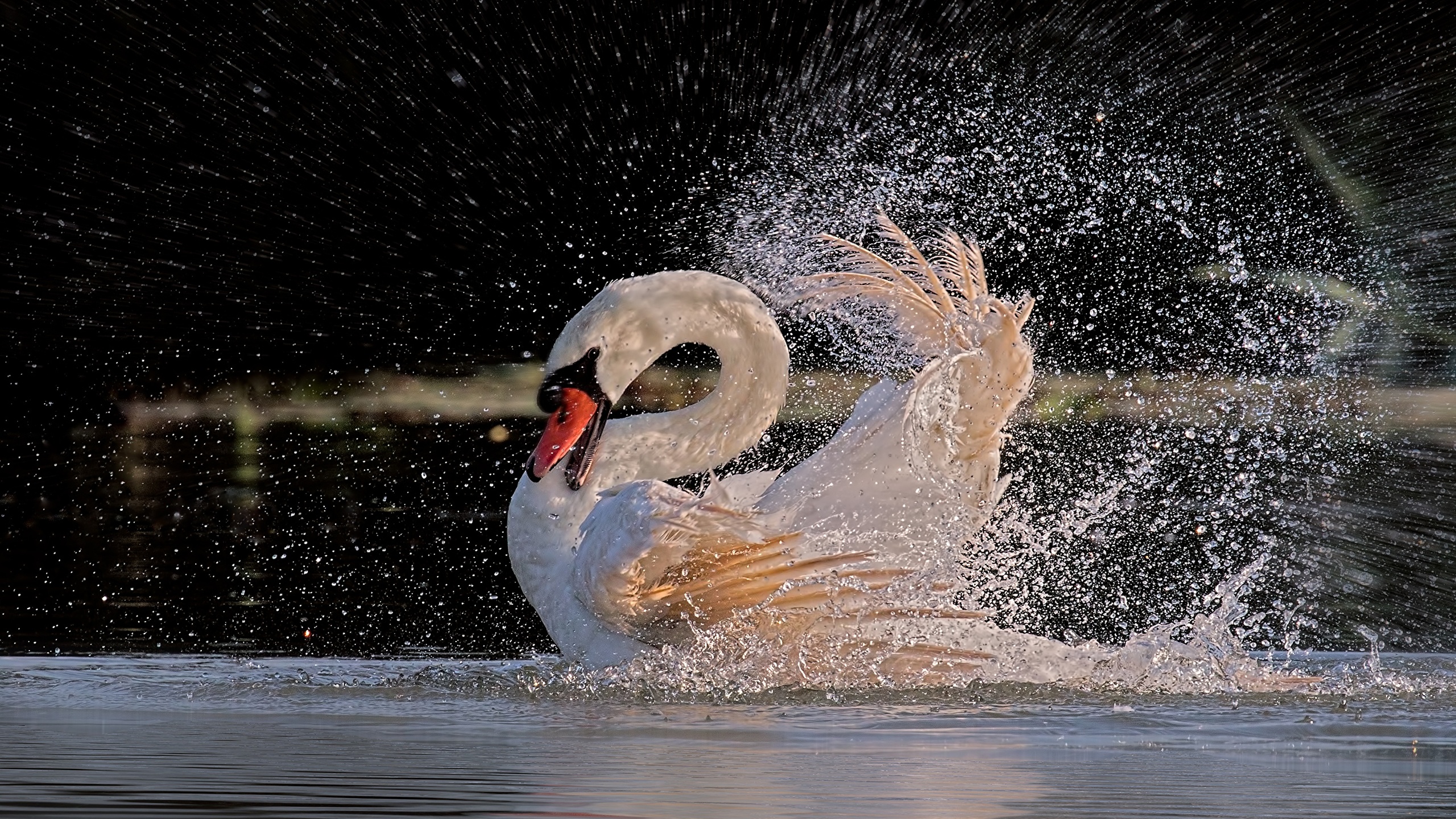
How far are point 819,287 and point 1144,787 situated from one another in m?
2.60

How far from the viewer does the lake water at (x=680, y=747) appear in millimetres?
3791

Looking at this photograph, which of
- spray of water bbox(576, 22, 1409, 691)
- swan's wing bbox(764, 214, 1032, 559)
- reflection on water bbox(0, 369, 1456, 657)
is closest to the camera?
swan's wing bbox(764, 214, 1032, 559)

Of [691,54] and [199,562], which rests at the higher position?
[691,54]

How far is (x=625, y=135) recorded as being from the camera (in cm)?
1560

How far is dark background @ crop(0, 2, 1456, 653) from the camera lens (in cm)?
1466

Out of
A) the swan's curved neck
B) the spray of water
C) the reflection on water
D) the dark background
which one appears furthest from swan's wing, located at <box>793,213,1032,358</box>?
the dark background

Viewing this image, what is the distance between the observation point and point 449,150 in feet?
53.3

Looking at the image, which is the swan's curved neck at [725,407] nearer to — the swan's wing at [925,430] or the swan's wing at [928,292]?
the swan's wing at [928,292]

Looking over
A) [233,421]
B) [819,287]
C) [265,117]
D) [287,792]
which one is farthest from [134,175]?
[287,792]

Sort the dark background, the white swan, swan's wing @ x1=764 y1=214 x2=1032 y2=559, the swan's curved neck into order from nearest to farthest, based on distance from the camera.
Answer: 1. the white swan
2. swan's wing @ x1=764 y1=214 x2=1032 y2=559
3. the swan's curved neck
4. the dark background

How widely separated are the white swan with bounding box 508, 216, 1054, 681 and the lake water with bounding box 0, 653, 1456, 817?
273mm

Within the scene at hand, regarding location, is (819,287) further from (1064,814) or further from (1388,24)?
(1388,24)

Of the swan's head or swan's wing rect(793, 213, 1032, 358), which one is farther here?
the swan's head

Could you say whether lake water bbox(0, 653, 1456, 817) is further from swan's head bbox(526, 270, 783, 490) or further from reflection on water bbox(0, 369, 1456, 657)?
reflection on water bbox(0, 369, 1456, 657)
